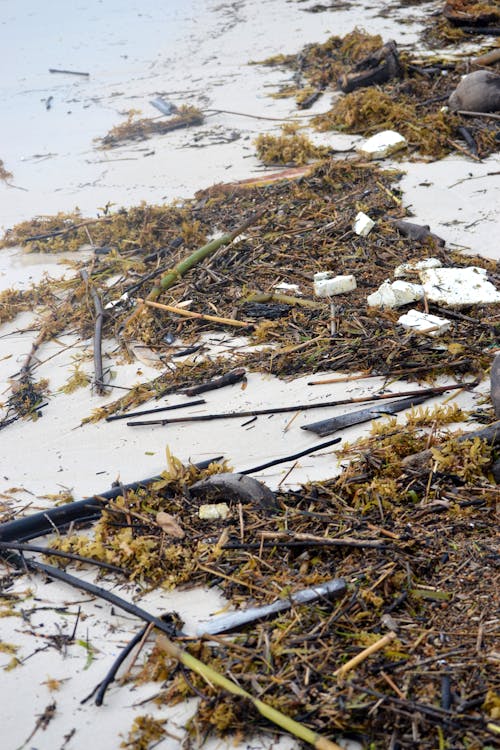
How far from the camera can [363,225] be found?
600cm

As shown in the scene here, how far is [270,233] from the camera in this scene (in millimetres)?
6363

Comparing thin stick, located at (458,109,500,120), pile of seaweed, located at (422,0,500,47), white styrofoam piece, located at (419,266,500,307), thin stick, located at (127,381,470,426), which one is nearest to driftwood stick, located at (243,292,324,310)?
white styrofoam piece, located at (419,266,500,307)

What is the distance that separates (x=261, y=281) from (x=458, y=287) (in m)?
1.52

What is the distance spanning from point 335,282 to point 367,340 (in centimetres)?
76

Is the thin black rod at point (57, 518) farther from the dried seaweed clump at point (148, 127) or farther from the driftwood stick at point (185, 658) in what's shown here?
the dried seaweed clump at point (148, 127)

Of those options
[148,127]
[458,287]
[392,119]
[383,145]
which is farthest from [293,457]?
[148,127]

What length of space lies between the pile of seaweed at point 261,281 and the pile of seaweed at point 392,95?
94cm

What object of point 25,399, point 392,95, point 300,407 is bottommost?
point 25,399

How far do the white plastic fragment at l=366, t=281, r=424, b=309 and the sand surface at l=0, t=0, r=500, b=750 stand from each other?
0.89 metres

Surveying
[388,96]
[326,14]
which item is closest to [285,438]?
[388,96]

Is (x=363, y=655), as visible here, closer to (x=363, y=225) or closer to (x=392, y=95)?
(x=363, y=225)

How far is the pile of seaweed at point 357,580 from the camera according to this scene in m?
2.35

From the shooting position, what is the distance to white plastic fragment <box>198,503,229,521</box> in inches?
132

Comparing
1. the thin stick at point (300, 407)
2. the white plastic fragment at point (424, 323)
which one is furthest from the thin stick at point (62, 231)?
the white plastic fragment at point (424, 323)
